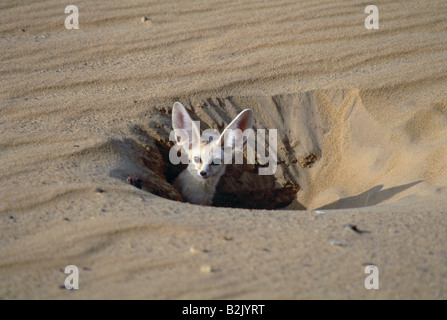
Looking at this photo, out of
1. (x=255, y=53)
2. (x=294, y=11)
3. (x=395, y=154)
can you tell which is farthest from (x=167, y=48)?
(x=395, y=154)

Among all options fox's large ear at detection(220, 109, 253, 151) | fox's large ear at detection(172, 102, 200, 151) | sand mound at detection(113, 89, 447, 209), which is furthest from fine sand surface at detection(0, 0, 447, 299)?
fox's large ear at detection(220, 109, 253, 151)

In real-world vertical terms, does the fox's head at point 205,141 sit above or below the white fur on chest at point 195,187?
above

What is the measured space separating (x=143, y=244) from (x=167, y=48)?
3118 millimetres

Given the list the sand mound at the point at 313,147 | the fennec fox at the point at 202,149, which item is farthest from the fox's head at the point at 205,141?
the sand mound at the point at 313,147

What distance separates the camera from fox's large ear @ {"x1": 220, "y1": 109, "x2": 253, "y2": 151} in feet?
13.9

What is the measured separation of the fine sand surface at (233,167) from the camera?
2434mm

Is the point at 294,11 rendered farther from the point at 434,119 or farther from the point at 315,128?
the point at 434,119

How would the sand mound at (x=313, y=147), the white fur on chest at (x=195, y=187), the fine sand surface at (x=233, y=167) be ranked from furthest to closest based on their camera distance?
1. the white fur on chest at (x=195, y=187)
2. the sand mound at (x=313, y=147)
3. the fine sand surface at (x=233, y=167)

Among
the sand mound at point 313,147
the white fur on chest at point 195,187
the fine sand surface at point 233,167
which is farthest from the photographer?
the white fur on chest at point 195,187

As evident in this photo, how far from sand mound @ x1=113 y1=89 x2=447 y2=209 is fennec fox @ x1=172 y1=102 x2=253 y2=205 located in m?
0.16

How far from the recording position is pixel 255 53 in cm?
522

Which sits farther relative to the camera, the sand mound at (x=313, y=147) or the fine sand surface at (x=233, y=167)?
the sand mound at (x=313, y=147)

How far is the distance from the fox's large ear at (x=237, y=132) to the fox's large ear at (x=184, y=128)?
9.9 inches

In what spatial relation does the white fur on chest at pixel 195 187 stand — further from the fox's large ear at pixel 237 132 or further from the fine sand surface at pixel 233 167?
the fox's large ear at pixel 237 132
